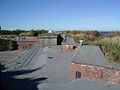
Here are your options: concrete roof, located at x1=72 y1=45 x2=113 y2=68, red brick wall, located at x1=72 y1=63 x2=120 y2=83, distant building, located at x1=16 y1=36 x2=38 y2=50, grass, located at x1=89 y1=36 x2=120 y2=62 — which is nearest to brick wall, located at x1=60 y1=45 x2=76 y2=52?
concrete roof, located at x1=72 y1=45 x2=113 y2=68

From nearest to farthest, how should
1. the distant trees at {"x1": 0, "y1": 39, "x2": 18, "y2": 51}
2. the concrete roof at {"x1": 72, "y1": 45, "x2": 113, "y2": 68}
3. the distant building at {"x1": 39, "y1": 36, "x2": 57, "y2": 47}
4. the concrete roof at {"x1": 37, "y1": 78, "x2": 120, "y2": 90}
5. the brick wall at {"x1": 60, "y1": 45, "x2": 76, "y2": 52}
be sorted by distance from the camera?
1. the concrete roof at {"x1": 37, "y1": 78, "x2": 120, "y2": 90}
2. the concrete roof at {"x1": 72, "y1": 45, "x2": 113, "y2": 68}
3. the brick wall at {"x1": 60, "y1": 45, "x2": 76, "y2": 52}
4. the distant building at {"x1": 39, "y1": 36, "x2": 57, "y2": 47}
5. the distant trees at {"x1": 0, "y1": 39, "x2": 18, "y2": 51}

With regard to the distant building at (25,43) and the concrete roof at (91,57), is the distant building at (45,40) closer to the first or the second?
the distant building at (25,43)

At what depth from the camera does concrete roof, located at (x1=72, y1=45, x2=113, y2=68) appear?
9883 millimetres

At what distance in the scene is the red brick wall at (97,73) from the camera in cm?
909

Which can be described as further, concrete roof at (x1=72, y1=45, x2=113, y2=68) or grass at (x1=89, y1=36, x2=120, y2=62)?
grass at (x1=89, y1=36, x2=120, y2=62)

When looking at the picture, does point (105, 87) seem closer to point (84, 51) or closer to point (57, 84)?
point (57, 84)

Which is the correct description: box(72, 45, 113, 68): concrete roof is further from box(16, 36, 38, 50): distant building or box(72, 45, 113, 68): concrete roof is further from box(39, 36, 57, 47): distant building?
box(16, 36, 38, 50): distant building

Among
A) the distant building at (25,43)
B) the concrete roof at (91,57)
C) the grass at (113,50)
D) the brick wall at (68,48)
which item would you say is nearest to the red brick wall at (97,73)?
the concrete roof at (91,57)

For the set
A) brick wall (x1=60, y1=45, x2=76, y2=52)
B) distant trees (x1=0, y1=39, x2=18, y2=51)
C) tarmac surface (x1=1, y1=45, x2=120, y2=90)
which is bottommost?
tarmac surface (x1=1, y1=45, x2=120, y2=90)

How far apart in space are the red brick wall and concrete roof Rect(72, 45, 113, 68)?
0.28 meters

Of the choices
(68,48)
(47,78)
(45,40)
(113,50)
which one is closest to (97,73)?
(113,50)

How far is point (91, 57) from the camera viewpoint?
10.9m

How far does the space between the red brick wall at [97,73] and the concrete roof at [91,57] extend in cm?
28

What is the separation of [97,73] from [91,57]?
1.52 m
